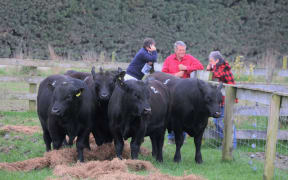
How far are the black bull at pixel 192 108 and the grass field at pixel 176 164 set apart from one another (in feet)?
1.36

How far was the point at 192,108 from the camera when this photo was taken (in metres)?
8.20

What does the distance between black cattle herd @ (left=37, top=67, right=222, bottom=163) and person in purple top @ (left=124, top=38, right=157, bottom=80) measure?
376 millimetres

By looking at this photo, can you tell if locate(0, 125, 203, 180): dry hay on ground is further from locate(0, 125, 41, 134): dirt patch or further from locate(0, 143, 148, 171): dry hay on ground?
locate(0, 125, 41, 134): dirt patch

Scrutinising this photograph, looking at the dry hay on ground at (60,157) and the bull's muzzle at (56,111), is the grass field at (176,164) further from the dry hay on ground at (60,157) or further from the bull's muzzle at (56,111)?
the bull's muzzle at (56,111)

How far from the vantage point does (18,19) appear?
21.0m

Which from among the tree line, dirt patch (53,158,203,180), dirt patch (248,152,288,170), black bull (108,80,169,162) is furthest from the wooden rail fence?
the tree line

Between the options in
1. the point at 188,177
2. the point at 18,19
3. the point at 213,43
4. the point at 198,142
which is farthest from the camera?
the point at 213,43

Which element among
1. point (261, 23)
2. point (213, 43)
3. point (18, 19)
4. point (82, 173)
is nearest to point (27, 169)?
point (82, 173)

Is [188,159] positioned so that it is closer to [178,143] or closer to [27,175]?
[178,143]

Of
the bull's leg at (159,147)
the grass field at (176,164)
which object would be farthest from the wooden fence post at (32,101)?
the bull's leg at (159,147)

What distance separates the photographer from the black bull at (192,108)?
7.91 m

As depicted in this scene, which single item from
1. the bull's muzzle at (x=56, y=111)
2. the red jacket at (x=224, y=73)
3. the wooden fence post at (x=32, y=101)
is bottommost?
the wooden fence post at (x=32, y=101)

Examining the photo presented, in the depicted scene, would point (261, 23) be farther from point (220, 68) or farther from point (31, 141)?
point (31, 141)

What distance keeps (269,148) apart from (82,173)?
2.58m
